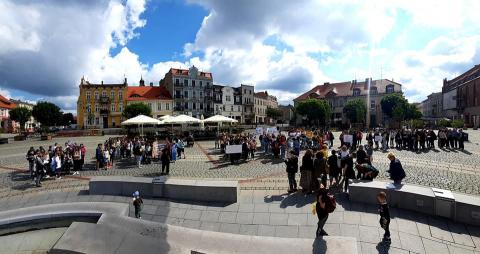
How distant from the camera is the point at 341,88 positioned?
3312 inches

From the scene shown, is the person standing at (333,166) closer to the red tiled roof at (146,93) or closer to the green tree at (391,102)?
the green tree at (391,102)

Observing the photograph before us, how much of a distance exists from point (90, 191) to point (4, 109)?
89.5 metres

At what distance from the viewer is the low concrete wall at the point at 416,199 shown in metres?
7.75

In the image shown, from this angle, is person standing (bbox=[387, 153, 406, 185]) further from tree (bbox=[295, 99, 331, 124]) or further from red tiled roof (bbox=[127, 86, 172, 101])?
red tiled roof (bbox=[127, 86, 172, 101])

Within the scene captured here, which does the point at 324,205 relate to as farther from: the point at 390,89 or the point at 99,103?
the point at 390,89

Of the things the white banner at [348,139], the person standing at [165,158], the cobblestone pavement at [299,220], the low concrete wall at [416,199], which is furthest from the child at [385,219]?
the white banner at [348,139]

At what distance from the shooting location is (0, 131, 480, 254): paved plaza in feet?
23.7

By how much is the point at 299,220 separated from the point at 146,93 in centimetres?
7489

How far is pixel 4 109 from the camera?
265 feet

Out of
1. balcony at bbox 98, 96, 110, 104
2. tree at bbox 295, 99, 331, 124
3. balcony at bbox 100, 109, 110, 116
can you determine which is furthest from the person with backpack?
balcony at bbox 100, 109, 110, 116

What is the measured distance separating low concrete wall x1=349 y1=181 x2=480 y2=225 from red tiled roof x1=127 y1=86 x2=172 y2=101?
72.4 meters

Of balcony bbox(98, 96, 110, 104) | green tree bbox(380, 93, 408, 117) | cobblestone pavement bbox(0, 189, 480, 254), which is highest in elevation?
balcony bbox(98, 96, 110, 104)

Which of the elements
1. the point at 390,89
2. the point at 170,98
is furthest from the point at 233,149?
the point at 390,89

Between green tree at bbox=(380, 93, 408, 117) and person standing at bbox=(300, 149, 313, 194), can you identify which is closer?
person standing at bbox=(300, 149, 313, 194)
